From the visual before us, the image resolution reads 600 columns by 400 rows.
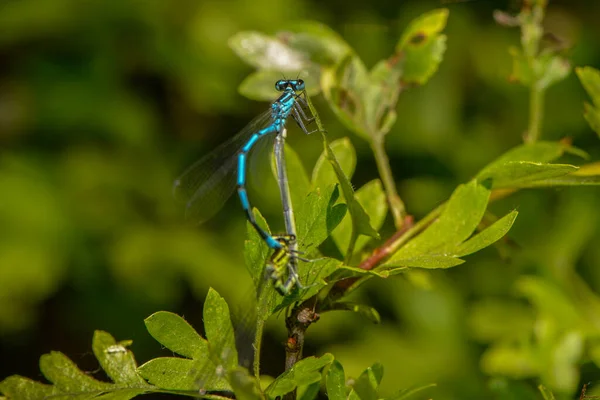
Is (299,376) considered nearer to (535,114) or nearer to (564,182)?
(564,182)

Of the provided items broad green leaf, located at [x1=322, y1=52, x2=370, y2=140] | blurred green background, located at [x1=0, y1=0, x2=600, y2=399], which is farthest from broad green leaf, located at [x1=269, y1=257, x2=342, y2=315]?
blurred green background, located at [x1=0, y1=0, x2=600, y2=399]

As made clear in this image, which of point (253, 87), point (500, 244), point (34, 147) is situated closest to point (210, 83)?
point (34, 147)

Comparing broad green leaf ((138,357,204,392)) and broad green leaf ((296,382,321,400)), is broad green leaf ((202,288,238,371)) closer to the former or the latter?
broad green leaf ((138,357,204,392))

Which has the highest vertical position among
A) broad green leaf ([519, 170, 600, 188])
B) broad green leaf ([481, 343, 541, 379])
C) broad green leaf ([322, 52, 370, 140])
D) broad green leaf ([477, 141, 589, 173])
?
broad green leaf ([322, 52, 370, 140])

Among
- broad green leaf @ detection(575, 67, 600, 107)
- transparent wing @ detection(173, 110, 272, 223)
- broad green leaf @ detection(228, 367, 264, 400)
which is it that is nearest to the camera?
broad green leaf @ detection(228, 367, 264, 400)

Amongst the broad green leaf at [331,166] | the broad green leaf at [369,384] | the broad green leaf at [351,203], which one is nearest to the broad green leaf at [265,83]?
the broad green leaf at [331,166]

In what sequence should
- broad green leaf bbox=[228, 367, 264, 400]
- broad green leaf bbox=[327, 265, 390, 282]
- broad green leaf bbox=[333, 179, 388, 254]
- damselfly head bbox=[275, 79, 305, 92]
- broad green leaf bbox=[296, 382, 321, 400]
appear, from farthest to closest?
damselfly head bbox=[275, 79, 305, 92], broad green leaf bbox=[333, 179, 388, 254], broad green leaf bbox=[296, 382, 321, 400], broad green leaf bbox=[327, 265, 390, 282], broad green leaf bbox=[228, 367, 264, 400]

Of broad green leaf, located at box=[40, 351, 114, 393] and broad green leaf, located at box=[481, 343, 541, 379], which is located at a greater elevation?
broad green leaf, located at box=[40, 351, 114, 393]

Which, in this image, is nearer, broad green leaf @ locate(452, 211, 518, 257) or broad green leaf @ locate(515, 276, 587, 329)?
broad green leaf @ locate(452, 211, 518, 257)
